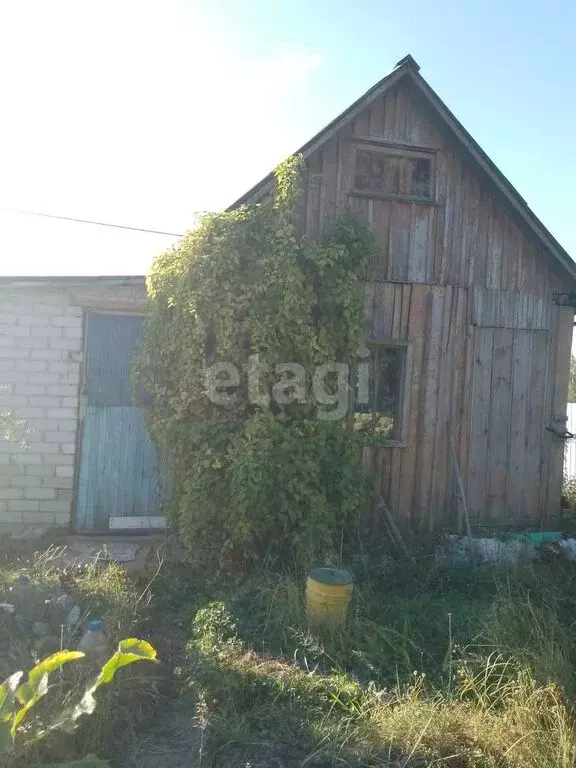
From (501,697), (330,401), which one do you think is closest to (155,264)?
(330,401)

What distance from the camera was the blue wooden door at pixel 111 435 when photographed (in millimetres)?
8008

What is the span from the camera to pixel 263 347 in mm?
6383

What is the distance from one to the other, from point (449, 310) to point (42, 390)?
4.80 m

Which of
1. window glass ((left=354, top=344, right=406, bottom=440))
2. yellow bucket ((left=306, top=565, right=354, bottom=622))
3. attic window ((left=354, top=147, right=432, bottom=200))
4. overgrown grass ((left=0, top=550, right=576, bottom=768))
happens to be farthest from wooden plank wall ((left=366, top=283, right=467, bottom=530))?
yellow bucket ((left=306, top=565, right=354, bottom=622))

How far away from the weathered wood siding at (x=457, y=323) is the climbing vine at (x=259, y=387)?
1.00 meters

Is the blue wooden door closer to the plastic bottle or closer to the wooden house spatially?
the wooden house

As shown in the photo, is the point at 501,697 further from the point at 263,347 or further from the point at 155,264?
the point at 155,264

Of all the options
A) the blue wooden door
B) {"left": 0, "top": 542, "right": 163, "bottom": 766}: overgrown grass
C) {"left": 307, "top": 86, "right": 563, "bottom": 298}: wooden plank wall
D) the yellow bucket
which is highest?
{"left": 307, "top": 86, "right": 563, "bottom": 298}: wooden plank wall

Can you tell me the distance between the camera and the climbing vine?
6.28m

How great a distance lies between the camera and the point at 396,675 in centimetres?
418

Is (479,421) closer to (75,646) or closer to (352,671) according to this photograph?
(352,671)

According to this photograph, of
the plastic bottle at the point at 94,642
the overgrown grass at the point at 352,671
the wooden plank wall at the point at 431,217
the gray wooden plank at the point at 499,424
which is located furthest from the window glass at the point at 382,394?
the plastic bottle at the point at 94,642

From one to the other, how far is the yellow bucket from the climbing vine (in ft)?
3.80

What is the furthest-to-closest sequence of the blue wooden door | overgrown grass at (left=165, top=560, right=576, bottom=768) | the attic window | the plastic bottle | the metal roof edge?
the blue wooden door → the attic window → the metal roof edge → the plastic bottle → overgrown grass at (left=165, top=560, right=576, bottom=768)
